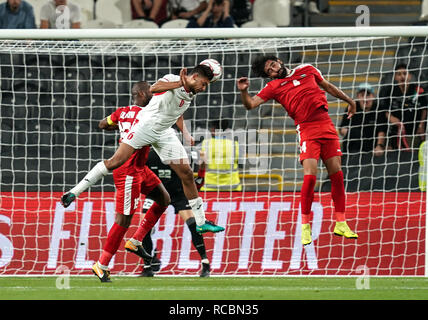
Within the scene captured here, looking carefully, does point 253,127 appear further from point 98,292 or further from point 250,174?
point 98,292

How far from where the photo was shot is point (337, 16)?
15.2m

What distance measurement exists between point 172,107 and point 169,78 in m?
0.39

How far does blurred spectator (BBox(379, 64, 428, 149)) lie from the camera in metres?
11.5

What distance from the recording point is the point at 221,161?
11.8 m

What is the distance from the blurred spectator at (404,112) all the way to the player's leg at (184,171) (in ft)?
10.8

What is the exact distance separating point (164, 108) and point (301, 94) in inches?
56.5

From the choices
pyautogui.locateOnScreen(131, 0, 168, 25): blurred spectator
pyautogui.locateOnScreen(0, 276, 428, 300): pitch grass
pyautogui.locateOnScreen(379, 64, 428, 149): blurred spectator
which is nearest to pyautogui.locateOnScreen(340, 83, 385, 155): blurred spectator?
pyautogui.locateOnScreen(379, 64, 428, 149): blurred spectator

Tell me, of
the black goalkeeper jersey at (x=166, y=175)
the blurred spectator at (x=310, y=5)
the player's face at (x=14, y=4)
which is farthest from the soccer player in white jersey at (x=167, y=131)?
the blurred spectator at (x=310, y=5)

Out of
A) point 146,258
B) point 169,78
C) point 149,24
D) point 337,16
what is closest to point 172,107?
point 169,78

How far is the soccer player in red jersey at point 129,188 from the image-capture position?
30.5 ft

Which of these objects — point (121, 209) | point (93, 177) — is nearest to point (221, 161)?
point (121, 209)

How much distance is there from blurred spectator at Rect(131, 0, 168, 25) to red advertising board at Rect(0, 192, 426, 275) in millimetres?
4571

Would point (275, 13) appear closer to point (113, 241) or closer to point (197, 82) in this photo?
point (197, 82)
